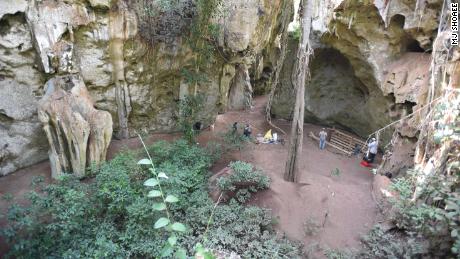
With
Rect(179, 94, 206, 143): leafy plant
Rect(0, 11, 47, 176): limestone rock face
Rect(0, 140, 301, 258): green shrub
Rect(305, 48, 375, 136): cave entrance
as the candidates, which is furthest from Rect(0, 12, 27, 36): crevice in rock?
Rect(305, 48, 375, 136): cave entrance

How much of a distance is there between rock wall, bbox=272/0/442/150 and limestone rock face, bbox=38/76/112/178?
8.82m

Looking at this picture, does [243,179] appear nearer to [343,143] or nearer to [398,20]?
[343,143]

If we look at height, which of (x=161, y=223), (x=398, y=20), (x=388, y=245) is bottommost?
(x=388, y=245)

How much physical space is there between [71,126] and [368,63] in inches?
403

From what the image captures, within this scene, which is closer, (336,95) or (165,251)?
(165,251)

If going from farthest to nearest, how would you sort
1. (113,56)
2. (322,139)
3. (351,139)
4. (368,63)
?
(351,139) < (322,139) < (368,63) < (113,56)

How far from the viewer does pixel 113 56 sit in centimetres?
1023

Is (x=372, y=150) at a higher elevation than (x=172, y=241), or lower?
lower

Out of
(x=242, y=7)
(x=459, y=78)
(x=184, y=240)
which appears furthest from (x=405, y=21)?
(x=184, y=240)

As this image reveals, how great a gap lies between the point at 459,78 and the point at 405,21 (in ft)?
11.3

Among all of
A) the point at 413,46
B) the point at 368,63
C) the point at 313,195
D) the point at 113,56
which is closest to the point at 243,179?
the point at 313,195

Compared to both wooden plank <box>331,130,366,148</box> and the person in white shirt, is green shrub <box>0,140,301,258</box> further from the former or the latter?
wooden plank <box>331,130,366,148</box>

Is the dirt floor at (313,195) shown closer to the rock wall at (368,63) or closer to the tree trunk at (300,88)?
the tree trunk at (300,88)

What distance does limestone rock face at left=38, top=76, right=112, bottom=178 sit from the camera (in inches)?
346
